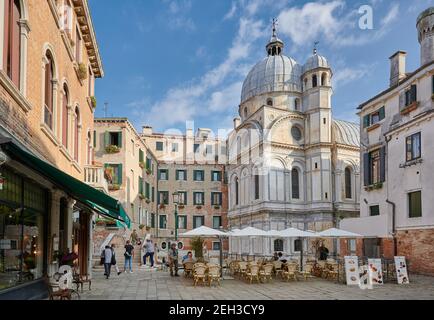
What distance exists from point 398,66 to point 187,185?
84.5 feet

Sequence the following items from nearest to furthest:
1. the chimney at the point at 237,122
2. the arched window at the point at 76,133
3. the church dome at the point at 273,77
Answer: the arched window at the point at 76,133
the church dome at the point at 273,77
the chimney at the point at 237,122

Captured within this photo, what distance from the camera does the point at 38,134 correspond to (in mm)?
10570

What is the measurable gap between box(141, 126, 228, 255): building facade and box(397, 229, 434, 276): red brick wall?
2631 centimetres

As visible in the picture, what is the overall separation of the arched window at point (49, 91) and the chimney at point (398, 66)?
21.0m

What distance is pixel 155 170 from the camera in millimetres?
45188

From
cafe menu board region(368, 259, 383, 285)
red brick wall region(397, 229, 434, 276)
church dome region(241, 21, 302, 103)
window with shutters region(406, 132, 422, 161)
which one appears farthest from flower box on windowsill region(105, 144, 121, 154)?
church dome region(241, 21, 302, 103)

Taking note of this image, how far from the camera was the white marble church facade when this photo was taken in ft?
131

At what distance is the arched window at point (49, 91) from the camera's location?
38.3ft

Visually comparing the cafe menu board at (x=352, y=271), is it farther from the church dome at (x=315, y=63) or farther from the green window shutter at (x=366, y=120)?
the church dome at (x=315, y=63)

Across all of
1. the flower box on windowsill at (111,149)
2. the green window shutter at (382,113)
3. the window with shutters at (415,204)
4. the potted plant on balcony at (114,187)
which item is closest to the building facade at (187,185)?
the flower box on windowsill at (111,149)

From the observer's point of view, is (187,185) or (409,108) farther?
(187,185)

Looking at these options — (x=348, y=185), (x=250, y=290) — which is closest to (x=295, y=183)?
(x=348, y=185)

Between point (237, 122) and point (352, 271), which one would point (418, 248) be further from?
point (237, 122)
